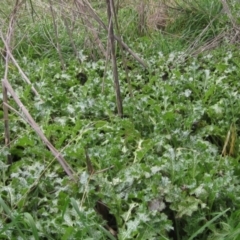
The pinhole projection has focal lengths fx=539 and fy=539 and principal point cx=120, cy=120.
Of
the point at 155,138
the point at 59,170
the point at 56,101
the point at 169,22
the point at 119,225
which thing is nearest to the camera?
the point at 119,225

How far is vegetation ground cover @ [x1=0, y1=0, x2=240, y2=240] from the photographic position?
6.75ft

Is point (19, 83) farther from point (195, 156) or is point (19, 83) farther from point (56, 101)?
point (195, 156)

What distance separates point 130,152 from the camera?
8.54 feet

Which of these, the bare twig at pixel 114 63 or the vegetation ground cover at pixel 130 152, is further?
the bare twig at pixel 114 63

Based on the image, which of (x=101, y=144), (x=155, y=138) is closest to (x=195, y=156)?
(x=155, y=138)

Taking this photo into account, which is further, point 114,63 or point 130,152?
point 114,63

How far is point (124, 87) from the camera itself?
3.41m

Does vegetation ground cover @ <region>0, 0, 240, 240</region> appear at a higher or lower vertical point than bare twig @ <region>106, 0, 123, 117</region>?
lower

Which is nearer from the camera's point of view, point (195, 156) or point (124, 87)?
point (195, 156)

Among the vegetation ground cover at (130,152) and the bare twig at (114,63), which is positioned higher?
the bare twig at (114,63)

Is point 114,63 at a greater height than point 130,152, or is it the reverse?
point 114,63

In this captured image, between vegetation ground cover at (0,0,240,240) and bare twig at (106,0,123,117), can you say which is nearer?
vegetation ground cover at (0,0,240,240)

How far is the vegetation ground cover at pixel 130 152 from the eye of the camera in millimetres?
2059

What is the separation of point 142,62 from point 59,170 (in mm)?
1458
